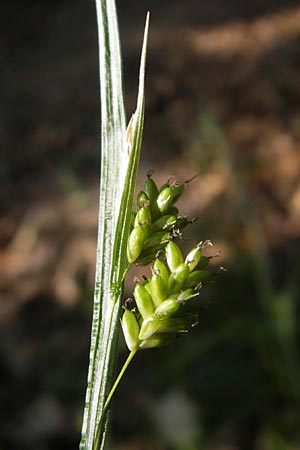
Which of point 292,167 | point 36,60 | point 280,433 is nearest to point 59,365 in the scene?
point 280,433

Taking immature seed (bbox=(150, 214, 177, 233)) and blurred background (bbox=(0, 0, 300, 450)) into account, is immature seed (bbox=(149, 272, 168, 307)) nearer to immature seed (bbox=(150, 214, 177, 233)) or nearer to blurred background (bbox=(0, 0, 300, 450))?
immature seed (bbox=(150, 214, 177, 233))

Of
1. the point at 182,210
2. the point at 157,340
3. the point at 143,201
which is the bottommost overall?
the point at 157,340

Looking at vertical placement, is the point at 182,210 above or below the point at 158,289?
above

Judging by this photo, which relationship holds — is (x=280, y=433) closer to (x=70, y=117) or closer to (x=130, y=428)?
(x=130, y=428)

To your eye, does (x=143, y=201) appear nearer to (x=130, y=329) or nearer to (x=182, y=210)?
(x=130, y=329)

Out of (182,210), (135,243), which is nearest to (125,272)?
(135,243)

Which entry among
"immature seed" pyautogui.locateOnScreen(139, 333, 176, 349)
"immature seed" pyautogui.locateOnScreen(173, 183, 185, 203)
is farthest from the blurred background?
"immature seed" pyautogui.locateOnScreen(139, 333, 176, 349)
